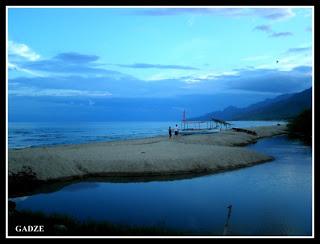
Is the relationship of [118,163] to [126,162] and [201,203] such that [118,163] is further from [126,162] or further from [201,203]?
[201,203]

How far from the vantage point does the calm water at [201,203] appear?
1756cm

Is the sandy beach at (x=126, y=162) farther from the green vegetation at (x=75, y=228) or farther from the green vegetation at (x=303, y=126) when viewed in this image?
the green vegetation at (x=303, y=126)

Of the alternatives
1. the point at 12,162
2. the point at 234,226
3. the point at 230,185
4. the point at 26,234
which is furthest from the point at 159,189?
the point at 26,234

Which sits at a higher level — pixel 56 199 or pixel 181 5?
pixel 181 5

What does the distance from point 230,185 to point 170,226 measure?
35.1 ft

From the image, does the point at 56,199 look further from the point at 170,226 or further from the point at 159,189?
the point at 170,226

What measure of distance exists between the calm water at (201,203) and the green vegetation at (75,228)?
1676 millimetres

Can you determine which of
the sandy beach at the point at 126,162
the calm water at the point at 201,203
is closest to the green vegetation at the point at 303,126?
the sandy beach at the point at 126,162

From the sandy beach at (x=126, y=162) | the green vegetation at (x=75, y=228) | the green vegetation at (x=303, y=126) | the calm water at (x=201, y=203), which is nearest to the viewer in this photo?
the green vegetation at (x=75, y=228)

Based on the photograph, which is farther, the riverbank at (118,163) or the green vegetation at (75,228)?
the riverbank at (118,163)

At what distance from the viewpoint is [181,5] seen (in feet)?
34.1

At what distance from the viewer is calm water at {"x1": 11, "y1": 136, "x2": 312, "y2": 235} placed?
17.6 m

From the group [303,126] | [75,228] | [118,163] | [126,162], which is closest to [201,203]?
[75,228]

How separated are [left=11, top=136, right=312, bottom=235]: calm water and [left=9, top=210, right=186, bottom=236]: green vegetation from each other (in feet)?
5.50
